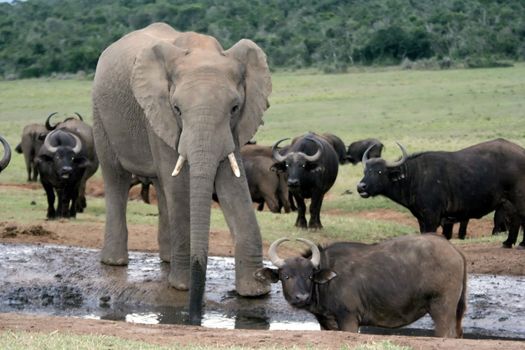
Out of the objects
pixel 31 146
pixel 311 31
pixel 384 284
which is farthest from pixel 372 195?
pixel 311 31

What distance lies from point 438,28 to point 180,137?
54247 mm

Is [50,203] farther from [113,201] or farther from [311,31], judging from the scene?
[311,31]

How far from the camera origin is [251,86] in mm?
11797

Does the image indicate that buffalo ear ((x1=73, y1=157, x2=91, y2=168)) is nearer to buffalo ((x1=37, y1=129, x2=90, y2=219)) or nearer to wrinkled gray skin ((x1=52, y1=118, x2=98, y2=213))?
buffalo ((x1=37, y1=129, x2=90, y2=219))

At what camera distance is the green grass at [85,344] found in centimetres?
807

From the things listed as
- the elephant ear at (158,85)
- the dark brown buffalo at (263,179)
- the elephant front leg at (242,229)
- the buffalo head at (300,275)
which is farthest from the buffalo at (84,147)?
the buffalo head at (300,275)

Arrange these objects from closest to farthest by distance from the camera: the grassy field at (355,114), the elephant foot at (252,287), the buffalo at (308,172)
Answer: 1. the elephant foot at (252,287)
2. the buffalo at (308,172)
3. the grassy field at (355,114)

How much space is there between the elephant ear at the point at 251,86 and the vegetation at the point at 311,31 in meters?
43.5

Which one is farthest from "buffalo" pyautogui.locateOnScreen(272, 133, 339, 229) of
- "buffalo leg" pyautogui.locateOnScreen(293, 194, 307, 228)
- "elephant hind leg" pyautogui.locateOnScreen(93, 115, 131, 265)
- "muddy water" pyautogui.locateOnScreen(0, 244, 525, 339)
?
"elephant hind leg" pyautogui.locateOnScreen(93, 115, 131, 265)

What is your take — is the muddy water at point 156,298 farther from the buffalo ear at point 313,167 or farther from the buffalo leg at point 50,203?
the buffalo leg at point 50,203

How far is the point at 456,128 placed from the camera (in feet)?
108

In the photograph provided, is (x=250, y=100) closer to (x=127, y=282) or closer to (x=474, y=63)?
(x=127, y=282)

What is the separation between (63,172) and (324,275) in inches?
392

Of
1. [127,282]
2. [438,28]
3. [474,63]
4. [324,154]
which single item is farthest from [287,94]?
[127,282]
